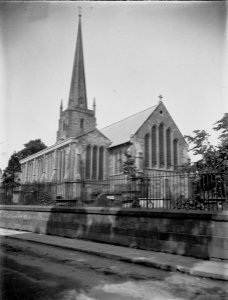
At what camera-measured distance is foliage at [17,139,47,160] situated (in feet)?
212

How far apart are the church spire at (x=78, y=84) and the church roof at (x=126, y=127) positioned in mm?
6167

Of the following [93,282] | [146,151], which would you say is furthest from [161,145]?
[93,282]

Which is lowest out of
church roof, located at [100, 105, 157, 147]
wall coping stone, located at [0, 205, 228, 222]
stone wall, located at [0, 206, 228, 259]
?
stone wall, located at [0, 206, 228, 259]

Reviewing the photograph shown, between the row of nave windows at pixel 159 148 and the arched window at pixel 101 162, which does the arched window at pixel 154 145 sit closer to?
the row of nave windows at pixel 159 148

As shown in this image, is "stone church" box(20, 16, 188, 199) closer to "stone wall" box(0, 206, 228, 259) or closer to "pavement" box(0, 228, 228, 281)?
"stone wall" box(0, 206, 228, 259)

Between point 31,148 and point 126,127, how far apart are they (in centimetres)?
3262

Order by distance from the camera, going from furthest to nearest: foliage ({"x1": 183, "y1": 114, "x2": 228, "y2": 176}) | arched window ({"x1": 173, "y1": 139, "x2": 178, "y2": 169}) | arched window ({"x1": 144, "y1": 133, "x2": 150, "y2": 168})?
arched window ({"x1": 173, "y1": 139, "x2": 178, "y2": 169}), arched window ({"x1": 144, "y1": 133, "x2": 150, "y2": 168}), foliage ({"x1": 183, "y1": 114, "x2": 228, "y2": 176})

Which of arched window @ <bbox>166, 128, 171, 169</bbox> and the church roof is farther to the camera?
the church roof

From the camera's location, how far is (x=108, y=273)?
261 inches

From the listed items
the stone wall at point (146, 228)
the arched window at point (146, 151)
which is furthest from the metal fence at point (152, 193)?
the arched window at point (146, 151)

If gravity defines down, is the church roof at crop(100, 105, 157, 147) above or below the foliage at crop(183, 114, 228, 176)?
above

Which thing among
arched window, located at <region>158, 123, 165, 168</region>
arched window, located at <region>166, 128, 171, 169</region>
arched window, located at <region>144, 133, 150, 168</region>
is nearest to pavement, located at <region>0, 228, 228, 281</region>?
arched window, located at <region>144, 133, 150, 168</region>

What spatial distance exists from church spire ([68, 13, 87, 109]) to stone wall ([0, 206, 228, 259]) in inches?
1250

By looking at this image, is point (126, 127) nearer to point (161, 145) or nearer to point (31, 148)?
point (161, 145)
